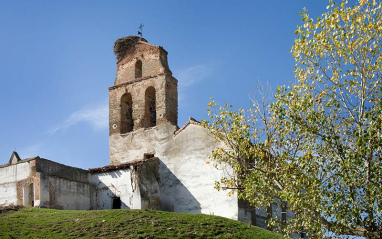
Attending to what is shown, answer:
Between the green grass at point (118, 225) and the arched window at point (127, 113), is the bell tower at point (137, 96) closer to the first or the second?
the arched window at point (127, 113)

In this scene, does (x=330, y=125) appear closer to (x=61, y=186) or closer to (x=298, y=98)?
(x=298, y=98)

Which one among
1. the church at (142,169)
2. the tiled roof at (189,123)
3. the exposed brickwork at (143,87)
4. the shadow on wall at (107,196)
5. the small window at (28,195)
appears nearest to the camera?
the small window at (28,195)

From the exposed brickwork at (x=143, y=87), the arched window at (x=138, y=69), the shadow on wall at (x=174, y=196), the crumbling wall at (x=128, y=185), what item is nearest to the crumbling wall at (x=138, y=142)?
the exposed brickwork at (x=143, y=87)

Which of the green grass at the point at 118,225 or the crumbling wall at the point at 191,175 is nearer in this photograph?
the green grass at the point at 118,225

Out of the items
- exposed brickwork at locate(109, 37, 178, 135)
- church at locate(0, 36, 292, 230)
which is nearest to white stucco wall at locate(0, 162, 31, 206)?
church at locate(0, 36, 292, 230)

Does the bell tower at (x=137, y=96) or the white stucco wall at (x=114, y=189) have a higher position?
the bell tower at (x=137, y=96)

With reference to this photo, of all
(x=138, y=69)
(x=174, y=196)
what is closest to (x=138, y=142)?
(x=174, y=196)

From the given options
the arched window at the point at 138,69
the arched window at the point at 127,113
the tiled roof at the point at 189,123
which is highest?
the arched window at the point at 138,69

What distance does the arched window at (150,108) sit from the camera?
102 ft

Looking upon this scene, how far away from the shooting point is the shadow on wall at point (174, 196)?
91.1 feet

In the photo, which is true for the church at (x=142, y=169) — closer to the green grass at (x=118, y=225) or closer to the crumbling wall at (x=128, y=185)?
the crumbling wall at (x=128, y=185)

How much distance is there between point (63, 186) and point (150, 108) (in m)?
7.02

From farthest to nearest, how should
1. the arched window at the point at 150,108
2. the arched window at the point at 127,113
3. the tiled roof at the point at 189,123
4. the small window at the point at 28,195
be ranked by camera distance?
the arched window at the point at 127,113
the arched window at the point at 150,108
the tiled roof at the point at 189,123
the small window at the point at 28,195

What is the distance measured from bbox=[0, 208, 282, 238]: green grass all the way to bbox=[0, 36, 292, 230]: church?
2.59 m
